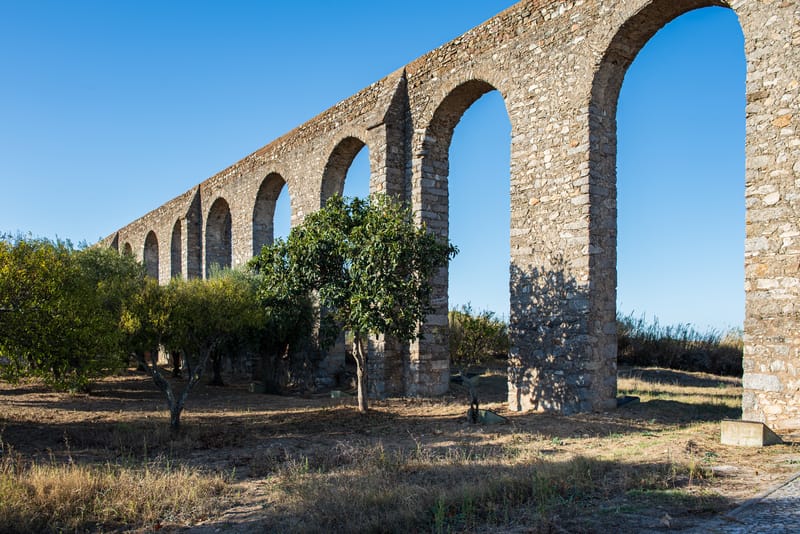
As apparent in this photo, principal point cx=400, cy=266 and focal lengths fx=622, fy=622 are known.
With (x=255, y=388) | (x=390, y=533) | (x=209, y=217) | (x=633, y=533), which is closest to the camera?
(x=633, y=533)

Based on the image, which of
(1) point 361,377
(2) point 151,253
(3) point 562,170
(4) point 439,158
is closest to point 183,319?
(1) point 361,377

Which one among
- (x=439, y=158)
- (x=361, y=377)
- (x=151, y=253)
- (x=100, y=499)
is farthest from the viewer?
(x=151, y=253)

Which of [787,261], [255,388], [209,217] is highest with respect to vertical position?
[209,217]

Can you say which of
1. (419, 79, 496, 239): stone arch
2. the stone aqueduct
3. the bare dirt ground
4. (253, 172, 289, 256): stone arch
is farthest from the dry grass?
(253, 172, 289, 256): stone arch

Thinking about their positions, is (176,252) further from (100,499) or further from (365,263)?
(100,499)

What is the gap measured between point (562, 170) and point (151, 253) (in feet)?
77.7

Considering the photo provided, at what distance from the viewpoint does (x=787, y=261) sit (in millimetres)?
7074

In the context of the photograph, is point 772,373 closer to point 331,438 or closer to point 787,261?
point 787,261

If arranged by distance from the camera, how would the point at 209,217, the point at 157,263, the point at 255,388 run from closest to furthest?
the point at 255,388 → the point at 209,217 → the point at 157,263

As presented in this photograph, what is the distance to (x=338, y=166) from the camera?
15242 mm

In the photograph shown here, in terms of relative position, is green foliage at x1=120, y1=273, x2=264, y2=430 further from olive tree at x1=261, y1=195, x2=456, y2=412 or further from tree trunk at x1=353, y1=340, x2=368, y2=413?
tree trunk at x1=353, y1=340, x2=368, y2=413

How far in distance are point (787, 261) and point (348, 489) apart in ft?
18.1

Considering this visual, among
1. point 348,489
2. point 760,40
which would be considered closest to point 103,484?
point 348,489

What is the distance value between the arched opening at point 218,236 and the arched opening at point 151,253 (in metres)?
7.10
